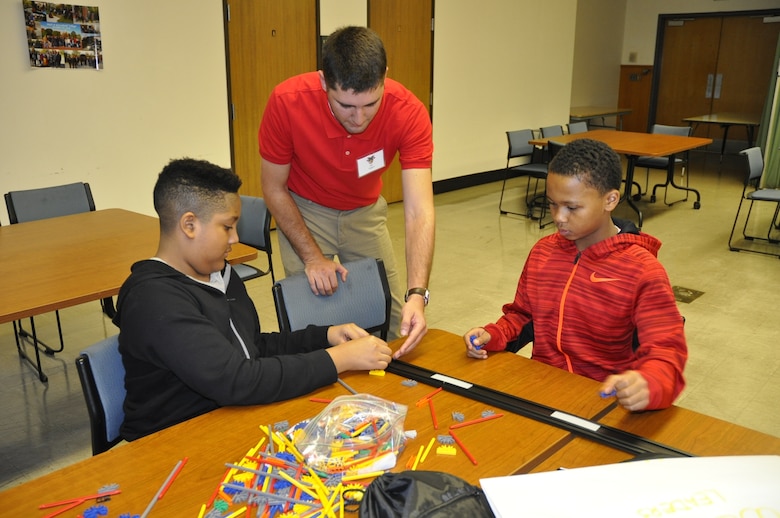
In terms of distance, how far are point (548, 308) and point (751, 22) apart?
39.1 feet

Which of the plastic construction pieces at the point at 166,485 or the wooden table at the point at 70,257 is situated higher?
the plastic construction pieces at the point at 166,485

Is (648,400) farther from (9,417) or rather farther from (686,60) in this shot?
(686,60)

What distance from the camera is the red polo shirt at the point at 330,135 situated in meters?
2.32

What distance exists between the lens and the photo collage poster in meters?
4.45

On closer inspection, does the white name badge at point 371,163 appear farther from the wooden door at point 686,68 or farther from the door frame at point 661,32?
the door frame at point 661,32

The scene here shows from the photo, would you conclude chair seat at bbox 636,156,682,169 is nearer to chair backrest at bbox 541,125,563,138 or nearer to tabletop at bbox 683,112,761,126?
chair backrest at bbox 541,125,563,138

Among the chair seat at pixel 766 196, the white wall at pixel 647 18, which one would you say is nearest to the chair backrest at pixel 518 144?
the chair seat at pixel 766 196

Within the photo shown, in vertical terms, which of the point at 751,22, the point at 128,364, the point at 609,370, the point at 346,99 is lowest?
the point at 609,370

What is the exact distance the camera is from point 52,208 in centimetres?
381

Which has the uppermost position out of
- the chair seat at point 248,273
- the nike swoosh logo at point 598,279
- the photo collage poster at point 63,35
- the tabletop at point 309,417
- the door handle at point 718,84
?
the photo collage poster at point 63,35

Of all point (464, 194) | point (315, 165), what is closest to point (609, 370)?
point (315, 165)

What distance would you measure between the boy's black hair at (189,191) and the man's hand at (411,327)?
0.59 metres

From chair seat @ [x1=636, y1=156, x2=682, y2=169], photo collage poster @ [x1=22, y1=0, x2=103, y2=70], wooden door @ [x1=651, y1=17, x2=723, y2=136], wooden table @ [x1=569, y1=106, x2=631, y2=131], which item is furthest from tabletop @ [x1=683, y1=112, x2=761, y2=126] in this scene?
photo collage poster @ [x1=22, y1=0, x2=103, y2=70]

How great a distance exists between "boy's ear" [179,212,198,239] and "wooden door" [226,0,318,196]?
4455 millimetres
